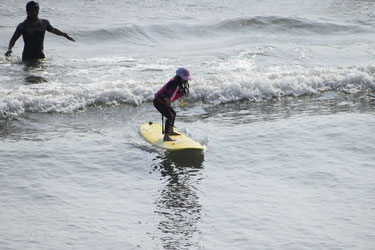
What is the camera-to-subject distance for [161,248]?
597cm

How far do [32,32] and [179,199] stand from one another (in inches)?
295

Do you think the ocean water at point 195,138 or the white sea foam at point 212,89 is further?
the white sea foam at point 212,89

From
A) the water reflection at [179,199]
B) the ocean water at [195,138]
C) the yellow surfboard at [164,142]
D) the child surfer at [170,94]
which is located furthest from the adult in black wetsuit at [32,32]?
the water reflection at [179,199]

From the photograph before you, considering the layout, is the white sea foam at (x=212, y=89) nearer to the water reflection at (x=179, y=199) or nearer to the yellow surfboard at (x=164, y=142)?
the yellow surfboard at (x=164, y=142)

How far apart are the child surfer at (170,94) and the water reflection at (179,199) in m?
0.70

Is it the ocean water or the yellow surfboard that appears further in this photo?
the yellow surfboard

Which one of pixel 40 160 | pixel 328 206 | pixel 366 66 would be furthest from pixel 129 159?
pixel 366 66

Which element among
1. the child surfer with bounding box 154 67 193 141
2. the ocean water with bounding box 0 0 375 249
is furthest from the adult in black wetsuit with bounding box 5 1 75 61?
the child surfer with bounding box 154 67 193 141

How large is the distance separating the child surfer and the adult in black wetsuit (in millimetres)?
4432

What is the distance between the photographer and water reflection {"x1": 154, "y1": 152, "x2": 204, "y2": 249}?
6242 mm

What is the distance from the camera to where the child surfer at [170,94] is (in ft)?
29.7

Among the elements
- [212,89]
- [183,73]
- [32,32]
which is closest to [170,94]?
[183,73]

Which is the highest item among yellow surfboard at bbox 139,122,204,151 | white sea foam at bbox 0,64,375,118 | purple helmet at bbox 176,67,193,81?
purple helmet at bbox 176,67,193,81

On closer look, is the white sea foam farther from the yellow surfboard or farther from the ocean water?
the yellow surfboard
